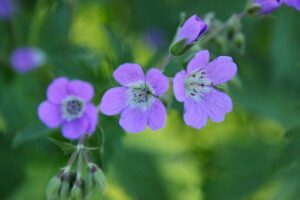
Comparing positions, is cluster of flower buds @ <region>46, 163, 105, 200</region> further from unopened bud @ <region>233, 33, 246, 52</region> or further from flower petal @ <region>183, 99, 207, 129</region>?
unopened bud @ <region>233, 33, 246, 52</region>

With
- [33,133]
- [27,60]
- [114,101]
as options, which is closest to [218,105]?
[114,101]

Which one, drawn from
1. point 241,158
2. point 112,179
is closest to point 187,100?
point 112,179

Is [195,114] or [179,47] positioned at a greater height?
[179,47]

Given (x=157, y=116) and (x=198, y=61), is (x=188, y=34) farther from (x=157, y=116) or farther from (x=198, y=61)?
(x=157, y=116)

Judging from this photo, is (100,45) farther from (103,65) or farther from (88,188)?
(88,188)

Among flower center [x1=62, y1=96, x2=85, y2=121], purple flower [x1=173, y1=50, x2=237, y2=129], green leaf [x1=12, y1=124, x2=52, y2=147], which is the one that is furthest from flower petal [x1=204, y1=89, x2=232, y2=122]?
green leaf [x1=12, y1=124, x2=52, y2=147]

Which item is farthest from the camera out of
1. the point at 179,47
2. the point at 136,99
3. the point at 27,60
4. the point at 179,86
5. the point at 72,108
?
the point at 27,60

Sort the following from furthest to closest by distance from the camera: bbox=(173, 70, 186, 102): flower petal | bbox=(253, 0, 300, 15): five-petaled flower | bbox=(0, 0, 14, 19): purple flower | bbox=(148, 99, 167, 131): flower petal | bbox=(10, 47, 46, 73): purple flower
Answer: bbox=(0, 0, 14, 19): purple flower
bbox=(10, 47, 46, 73): purple flower
bbox=(253, 0, 300, 15): five-petaled flower
bbox=(148, 99, 167, 131): flower petal
bbox=(173, 70, 186, 102): flower petal
